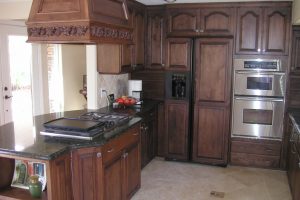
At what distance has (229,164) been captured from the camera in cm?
470

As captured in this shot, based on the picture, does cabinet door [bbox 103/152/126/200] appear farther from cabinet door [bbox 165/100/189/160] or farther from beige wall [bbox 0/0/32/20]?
beige wall [bbox 0/0/32/20]

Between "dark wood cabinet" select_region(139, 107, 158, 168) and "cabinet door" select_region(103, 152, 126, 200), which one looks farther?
"dark wood cabinet" select_region(139, 107, 158, 168)

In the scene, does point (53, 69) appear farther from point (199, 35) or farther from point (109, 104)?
point (199, 35)

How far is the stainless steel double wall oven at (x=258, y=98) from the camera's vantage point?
4348mm

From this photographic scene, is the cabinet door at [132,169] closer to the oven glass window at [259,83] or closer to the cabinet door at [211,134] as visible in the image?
the cabinet door at [211,134]

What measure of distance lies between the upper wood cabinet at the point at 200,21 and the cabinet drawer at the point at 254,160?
70.5 inches

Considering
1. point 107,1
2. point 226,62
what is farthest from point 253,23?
point 107,1

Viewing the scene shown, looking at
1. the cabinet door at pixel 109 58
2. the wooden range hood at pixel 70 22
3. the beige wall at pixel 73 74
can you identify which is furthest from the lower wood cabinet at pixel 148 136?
the beige wall at pixel 73 74

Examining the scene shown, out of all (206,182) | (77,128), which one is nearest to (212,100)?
(206,182)

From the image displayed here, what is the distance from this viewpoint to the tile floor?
369cm

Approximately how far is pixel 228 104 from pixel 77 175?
2.62 meters

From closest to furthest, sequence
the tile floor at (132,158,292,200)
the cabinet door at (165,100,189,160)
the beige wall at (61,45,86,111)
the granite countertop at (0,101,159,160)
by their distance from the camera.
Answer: the granite countertop at (0,101,159,160)
the tile floor at (132,158,292,200)
the cabinet door at (165,100,189,160)
the beige wall at (61,45,86,111)

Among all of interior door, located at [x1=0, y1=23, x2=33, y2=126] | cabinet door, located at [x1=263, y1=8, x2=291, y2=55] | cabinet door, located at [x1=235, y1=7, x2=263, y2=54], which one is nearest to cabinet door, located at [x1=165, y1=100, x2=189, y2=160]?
cabinet door, located at [x1=235, y1=7, x2=263, y2=54]

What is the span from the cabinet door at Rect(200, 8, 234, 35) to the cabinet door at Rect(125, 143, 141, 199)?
81.7 inches
